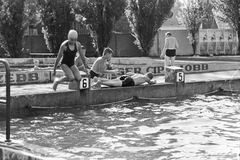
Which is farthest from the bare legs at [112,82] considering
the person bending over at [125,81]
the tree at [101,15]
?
the tree at [101,15]

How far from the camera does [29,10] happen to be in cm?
3500

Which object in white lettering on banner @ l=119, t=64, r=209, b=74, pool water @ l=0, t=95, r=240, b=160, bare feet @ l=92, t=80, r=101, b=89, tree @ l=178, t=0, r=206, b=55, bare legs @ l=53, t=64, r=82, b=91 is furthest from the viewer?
tree @ l=178, t=0, r=206, b=55

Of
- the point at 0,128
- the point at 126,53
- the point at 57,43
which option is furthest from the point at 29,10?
the point at 0,128

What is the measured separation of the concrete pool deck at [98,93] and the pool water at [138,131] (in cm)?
38

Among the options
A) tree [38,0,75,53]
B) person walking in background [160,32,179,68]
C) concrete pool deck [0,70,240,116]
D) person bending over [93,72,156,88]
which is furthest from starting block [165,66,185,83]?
tree [38,0,75,53]

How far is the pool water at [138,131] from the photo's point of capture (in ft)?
28.1

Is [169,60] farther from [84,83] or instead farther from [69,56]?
[69,56]

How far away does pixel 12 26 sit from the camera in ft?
111

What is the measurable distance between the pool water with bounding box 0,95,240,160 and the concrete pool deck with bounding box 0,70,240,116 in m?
0.38

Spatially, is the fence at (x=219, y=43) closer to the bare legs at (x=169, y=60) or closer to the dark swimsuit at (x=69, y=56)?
the bare legs at (x=169, y=60)

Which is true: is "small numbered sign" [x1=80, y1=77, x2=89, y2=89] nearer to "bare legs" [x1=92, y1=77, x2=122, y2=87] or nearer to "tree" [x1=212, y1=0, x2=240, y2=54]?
"bare legs" [x1=92, y1=77, x2=122, y2=87]

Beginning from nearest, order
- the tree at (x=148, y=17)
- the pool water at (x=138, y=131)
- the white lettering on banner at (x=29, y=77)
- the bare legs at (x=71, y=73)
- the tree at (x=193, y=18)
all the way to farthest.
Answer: the pool water at (x=138, y=131), the bare legs at (x=71, y=73), the white lettering on banner at (x=29, y=77), the tree at (x=148, y=17), the tree at (x=193, y=18)

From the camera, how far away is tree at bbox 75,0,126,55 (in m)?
35.0

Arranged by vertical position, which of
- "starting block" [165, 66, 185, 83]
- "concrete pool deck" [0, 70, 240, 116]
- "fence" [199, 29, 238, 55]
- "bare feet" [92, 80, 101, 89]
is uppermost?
"fence" [199, 29, 238, 55]
